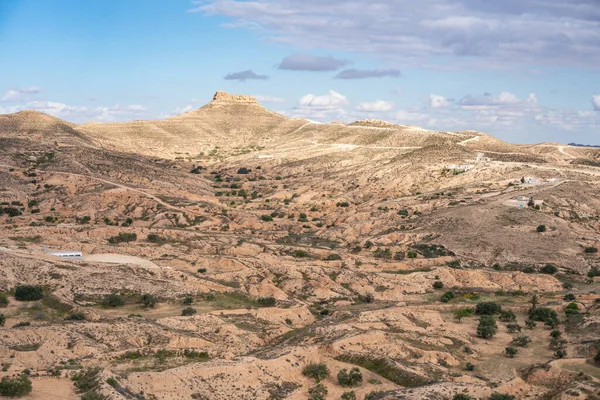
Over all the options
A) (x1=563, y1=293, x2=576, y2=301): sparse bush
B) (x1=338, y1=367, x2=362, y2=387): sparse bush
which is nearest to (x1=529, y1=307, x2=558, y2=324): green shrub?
(x1=563, y1=293, x2=576, y2=301): sparse bush

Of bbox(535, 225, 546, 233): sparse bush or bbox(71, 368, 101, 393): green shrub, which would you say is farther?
bbox(535, 225, 546, 233): sparse bush

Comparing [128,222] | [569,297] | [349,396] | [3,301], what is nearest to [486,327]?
[569,297]

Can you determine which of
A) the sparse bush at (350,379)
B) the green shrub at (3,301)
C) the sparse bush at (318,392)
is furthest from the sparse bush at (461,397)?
the green shrub at (3,301)

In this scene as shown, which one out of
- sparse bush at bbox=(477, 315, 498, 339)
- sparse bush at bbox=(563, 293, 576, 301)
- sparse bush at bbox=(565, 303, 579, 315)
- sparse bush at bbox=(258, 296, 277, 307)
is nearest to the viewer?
sparse bush at bbox=(477, 315, 498, 339)

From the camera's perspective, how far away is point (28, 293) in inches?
1410

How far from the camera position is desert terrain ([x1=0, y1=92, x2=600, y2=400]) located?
2778cm

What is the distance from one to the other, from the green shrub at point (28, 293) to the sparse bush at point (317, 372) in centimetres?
1540

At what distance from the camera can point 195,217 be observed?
2562 inches

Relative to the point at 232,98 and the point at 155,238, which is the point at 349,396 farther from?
the point at 232,98

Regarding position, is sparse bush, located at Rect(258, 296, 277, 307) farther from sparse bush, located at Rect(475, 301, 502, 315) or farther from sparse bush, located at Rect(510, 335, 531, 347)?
sparse bush, located at Rect(510, 335, 531, 347)

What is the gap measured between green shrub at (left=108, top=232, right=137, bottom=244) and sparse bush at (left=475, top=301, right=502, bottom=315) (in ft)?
87.9

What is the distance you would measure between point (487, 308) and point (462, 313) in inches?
57.5

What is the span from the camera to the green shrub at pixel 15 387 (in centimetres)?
2325

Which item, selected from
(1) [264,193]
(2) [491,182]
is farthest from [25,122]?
(2) [491,182]
